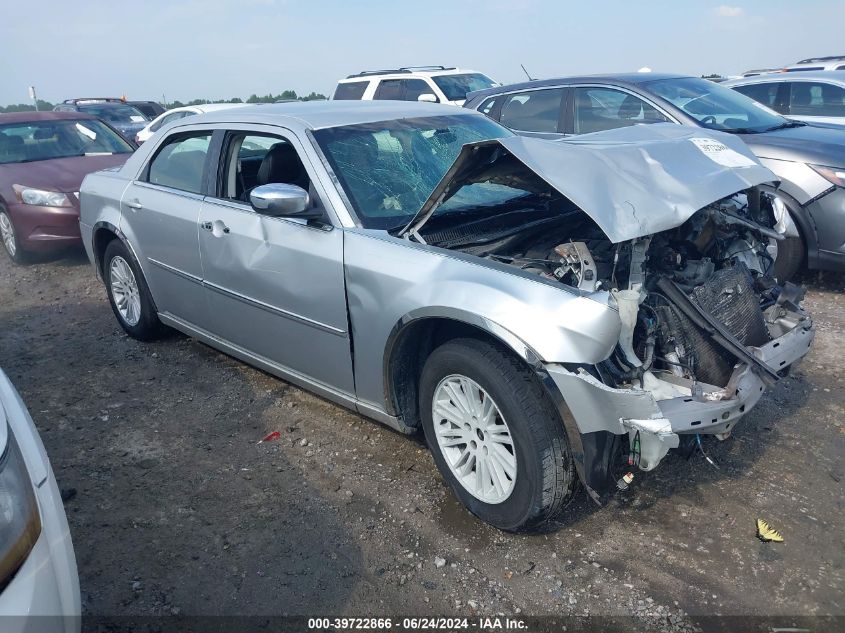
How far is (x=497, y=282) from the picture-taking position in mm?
2816

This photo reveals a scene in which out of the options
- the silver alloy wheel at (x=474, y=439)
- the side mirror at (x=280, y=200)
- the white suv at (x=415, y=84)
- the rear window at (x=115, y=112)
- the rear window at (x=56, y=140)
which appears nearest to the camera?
the silver alloy wheel at (x=474, y=439)

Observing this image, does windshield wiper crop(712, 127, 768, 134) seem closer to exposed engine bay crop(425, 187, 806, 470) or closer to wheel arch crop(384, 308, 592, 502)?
exposed engine bay crop(425, 187, 806, 470)

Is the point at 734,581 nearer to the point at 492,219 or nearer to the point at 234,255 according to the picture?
the point at 492,219

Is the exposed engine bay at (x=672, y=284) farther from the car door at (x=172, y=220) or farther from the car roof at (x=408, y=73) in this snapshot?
the car roof at (x=408, y=73)

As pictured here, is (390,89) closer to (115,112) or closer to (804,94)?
(804,94)

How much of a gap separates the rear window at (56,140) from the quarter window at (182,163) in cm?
453

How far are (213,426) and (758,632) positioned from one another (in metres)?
2.93

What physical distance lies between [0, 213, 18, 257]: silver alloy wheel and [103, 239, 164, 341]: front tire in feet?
10.9

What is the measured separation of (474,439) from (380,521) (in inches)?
22.6

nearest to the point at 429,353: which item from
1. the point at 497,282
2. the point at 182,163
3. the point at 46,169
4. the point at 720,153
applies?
the point at 497,282

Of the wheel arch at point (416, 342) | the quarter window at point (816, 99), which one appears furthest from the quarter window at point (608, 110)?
the wheel arch at point (416, 342)

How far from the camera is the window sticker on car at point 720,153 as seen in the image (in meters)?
3.49

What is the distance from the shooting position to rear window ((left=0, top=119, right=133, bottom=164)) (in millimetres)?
8492

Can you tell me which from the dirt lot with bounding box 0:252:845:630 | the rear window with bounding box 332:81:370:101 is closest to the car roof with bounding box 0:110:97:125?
the rear window with bounding box 332:81:370:101
